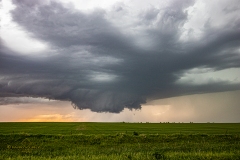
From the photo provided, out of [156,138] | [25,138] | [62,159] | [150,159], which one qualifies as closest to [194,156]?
[150,159]

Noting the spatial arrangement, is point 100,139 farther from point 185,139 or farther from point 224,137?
point 224,137

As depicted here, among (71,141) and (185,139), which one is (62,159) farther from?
(185,139)

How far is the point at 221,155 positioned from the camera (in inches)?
976

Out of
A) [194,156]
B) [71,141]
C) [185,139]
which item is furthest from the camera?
[185,139]

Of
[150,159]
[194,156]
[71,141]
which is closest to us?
[150,159]

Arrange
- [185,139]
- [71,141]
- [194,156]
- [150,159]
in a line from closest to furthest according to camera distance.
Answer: [150,159] < [194,156] < [71,141] < [185,139]

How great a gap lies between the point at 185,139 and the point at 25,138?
33006 mm

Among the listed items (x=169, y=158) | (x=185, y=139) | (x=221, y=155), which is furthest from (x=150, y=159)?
(x=185, y=139)

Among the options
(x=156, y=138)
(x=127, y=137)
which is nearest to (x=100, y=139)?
(x=127, y=137)

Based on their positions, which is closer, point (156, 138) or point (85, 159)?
point (85, 159)

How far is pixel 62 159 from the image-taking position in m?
→ 23.2

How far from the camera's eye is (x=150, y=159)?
22281 millimetres

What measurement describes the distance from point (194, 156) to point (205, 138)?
103ft

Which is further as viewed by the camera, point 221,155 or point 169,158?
point 221,155
